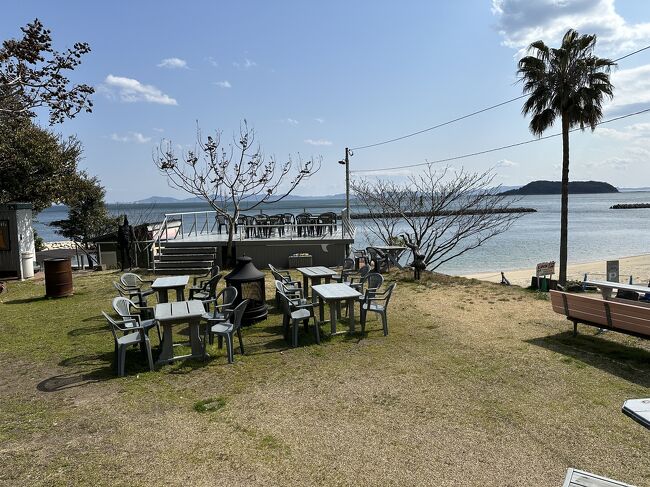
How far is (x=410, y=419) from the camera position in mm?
4020

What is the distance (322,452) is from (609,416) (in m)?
2.77

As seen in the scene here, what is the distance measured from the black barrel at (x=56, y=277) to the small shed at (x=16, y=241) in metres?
3.46

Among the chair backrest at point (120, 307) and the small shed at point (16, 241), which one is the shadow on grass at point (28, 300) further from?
the chair backrest at point (120, 307)

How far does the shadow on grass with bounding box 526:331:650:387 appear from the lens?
5.08 meters

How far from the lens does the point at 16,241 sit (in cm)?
1248

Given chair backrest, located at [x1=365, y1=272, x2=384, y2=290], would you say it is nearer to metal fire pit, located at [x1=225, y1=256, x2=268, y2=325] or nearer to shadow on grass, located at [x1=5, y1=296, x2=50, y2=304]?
metal fire pit, located at [x1=225, y1=256, x2=268, y2=325]

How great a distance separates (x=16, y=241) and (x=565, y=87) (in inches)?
729

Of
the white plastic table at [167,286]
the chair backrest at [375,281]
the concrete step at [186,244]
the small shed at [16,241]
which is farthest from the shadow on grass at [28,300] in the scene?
the chair backrest at [375,281]

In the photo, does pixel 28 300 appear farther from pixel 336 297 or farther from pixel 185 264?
pixel 336 297

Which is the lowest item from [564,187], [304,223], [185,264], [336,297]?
[185,264]

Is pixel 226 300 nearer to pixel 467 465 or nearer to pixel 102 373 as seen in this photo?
pixel 102 373

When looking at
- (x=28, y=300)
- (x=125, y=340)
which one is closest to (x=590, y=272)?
(x=125, y=340)

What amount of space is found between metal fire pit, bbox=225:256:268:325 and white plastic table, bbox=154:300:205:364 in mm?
1101

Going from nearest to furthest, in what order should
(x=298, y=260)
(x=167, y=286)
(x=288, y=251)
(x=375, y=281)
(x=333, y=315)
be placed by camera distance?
(x=333, y=315) → (x=375, y=281) → (x=167, y=286) → (x=298, y=260) → (x=288, y=251)
